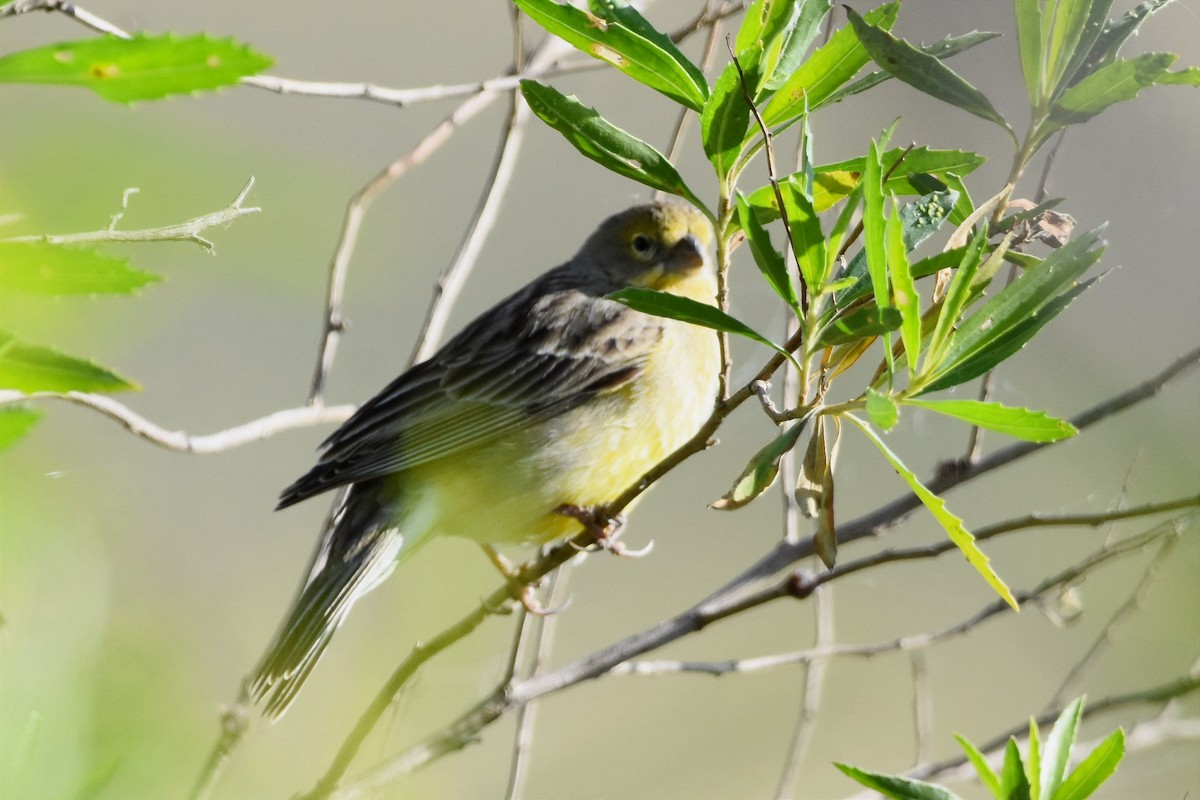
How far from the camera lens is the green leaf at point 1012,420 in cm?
143

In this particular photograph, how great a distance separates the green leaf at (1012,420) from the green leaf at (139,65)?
921 millimetres

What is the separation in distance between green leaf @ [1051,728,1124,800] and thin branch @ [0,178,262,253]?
43.6 inches

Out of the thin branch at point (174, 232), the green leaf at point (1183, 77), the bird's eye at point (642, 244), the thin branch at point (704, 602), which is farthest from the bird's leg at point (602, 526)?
the thin branch at point (174, 232)

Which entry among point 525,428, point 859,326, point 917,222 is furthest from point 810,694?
point 859,326

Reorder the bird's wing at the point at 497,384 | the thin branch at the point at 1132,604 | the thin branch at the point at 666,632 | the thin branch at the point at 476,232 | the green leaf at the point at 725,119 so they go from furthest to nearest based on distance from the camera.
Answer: the bird's wing at the point at 497,384
the thin branch at the point at 476,232
the thin branch at the point at 1132,604
the thin branch at the point at 666,632
the green leaf at the point at 725,119

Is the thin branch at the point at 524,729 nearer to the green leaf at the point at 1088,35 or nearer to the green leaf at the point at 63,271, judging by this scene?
the green leaf at the point at 1088,35

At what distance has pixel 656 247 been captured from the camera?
443 centimetres

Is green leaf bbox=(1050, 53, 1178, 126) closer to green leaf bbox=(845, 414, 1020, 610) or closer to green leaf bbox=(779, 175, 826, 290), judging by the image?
green leaf bbox=(779, 175, 826, 290)

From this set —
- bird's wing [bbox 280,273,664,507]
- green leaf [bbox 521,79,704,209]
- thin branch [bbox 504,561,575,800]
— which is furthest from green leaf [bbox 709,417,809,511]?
bird's wing [bbox 280,273,664,507]

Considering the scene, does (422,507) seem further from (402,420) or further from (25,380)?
(25,380)

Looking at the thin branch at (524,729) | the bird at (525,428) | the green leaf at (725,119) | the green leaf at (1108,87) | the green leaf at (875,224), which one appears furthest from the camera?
the bird at (525,428)

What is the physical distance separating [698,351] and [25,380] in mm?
3524

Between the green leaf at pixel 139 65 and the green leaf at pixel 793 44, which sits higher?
the green leaf at pixel 793 44

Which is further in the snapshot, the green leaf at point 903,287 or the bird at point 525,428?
the bird at point 525,428
